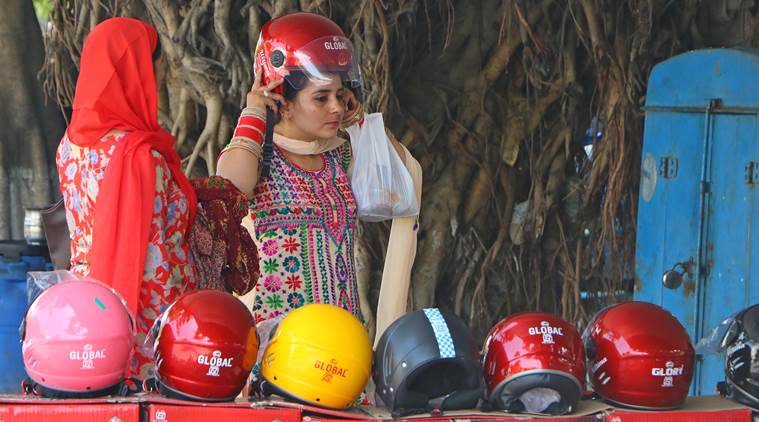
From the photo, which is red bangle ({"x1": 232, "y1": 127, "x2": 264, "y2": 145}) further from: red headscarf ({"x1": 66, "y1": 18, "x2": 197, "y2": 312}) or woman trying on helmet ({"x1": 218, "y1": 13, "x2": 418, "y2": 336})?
red headscarf ({"x1": 66, "y1": 18, "x2": 197, "y2": 312})

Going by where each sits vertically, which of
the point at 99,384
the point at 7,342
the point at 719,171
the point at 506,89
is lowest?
the point at 7,342

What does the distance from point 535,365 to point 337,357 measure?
409mm

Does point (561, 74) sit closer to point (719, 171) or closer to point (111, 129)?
point (719, 171)

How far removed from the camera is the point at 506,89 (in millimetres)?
4883

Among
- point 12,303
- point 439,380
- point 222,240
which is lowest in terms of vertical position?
point 12,303

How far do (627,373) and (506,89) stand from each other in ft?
8.94

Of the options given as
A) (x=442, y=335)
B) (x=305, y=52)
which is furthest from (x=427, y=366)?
(x=305, y=52)

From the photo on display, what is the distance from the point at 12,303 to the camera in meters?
3.95

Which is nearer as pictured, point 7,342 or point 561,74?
point 7,342

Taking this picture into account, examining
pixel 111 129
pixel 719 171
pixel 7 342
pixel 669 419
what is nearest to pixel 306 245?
pixel 111 129

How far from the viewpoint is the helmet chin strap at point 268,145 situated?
2.95 metres

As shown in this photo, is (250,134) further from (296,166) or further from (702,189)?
(702,189)

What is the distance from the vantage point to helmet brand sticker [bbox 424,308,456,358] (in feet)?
7.23

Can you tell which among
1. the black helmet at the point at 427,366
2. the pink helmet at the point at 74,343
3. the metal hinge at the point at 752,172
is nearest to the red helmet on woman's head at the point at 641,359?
the black helmet at the point at 427,366
